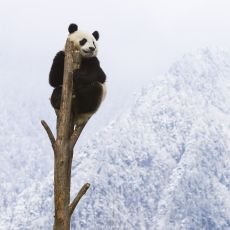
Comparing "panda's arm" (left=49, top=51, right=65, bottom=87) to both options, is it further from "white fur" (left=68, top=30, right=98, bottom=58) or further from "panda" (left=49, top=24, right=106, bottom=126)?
"white fur" (left=68, top=30, right=98, bottom=58)

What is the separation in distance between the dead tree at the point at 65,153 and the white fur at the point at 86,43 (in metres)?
0.38

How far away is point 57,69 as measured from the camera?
12.9 metres

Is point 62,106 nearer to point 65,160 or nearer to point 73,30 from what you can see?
point 65,160

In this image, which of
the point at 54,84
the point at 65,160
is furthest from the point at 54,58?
the point at 65,160

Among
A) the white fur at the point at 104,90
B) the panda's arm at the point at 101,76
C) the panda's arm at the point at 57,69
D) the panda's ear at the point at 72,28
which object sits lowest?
the white fur at the point at 104,90

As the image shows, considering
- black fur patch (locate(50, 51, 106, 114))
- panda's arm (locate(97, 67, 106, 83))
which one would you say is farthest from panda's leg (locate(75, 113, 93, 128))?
panda's arm (locate(97, 67, 106, 83))

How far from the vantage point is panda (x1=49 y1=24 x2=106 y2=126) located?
1230cm

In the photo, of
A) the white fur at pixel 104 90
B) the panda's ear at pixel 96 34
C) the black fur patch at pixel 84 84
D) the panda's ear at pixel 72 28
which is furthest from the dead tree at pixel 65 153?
the panda's ear at pixel 96 34

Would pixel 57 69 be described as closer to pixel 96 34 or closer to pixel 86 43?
pixel 86 43

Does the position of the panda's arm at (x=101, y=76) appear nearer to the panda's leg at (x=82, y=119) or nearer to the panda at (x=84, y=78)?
the panda at (x=84, y=78)

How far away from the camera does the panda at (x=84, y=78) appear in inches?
484

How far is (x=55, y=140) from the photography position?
11.1 metres

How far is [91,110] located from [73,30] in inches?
55.0

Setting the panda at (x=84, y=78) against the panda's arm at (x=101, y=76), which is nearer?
the panda at (x=84, y=78)
